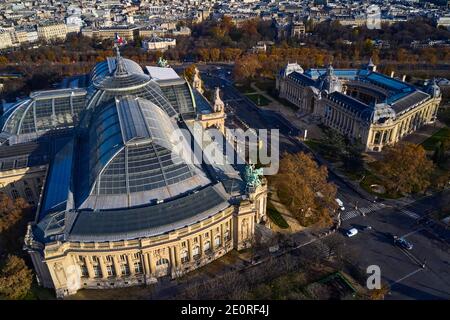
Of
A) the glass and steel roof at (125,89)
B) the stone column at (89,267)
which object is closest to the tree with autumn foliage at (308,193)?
the glass and steel roof at (125,89)

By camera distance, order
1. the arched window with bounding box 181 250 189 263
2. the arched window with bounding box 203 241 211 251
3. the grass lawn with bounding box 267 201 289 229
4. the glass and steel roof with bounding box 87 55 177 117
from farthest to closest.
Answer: the glass and steel roof with bounding box 87 55 177 117 → the grass lawn with bounding box 267 201 289 229 → the arched window with bounding box 203 241 211 251 → the arched window with bounding box 181 250 189 263

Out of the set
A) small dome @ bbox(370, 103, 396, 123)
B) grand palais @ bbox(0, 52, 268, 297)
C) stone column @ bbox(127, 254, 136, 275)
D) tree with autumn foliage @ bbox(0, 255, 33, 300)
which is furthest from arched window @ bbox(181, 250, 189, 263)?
small dome @ bbox(370, 103, 396, 123)

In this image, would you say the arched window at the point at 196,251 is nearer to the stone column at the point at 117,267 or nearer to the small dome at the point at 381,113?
the stone column at the point at 117,267

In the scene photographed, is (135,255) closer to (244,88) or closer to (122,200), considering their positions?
(122,200)

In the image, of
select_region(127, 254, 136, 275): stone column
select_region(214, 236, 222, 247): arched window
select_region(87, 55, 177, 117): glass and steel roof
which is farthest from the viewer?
select_region(87, 55, 177, 117): glass and steel roof

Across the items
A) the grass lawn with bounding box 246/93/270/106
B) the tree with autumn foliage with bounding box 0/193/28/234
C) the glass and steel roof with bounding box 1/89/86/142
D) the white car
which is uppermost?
the glass and steel roof with bounding box 1/89/86/142

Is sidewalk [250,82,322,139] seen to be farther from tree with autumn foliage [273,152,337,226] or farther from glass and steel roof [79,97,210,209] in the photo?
glass and steel roof [79,97,210,209]
